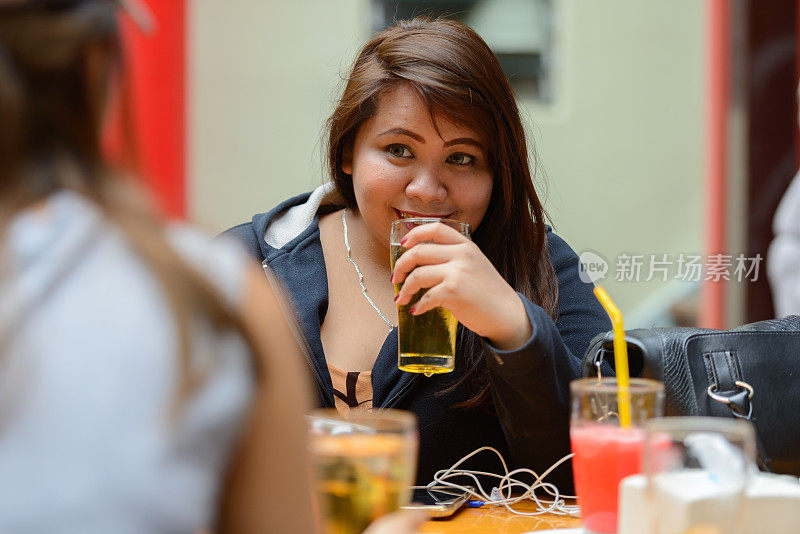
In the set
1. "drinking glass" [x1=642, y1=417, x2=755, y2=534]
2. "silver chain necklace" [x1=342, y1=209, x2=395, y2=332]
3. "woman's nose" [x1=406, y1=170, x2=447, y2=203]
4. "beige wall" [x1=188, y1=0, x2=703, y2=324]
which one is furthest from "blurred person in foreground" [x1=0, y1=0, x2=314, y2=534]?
"beige wall" [x1=188, y1=0, x2=703, y2=324]

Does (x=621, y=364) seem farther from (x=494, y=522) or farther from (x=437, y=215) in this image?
(x=437, y=215)

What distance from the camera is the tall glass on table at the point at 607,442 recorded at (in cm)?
98

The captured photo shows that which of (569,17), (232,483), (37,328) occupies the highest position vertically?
(569,17)

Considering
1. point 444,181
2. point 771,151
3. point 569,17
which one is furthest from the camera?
point 569,17

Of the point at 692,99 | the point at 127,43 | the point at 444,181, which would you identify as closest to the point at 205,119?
the point at 692,99

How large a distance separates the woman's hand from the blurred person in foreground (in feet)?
2.34

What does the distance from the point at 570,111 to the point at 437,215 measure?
3.59 metres

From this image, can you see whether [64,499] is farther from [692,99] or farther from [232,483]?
[692,99]

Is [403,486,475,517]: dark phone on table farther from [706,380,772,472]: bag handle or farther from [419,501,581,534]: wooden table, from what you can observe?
[706,380,772,472]: bag handle

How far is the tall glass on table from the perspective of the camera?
38.8 inches

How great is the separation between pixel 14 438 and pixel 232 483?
145 millimetres

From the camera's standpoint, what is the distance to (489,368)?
4.54ft

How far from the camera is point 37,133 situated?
57 centimetres

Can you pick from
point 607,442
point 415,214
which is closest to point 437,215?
point 415,214
